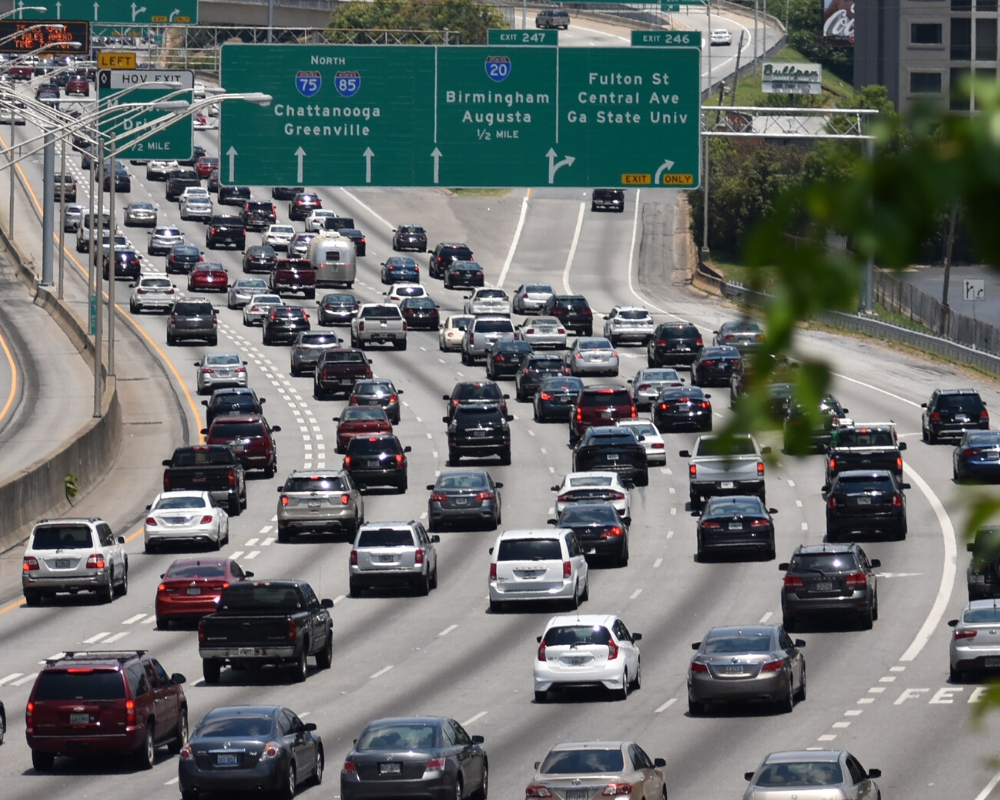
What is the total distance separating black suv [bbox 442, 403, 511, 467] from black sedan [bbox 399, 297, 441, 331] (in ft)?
90.4

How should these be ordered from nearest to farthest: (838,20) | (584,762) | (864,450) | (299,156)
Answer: (584,762) < (864,450) < (299,156) < (838,20)

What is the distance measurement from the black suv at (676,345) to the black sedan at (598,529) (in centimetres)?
2776

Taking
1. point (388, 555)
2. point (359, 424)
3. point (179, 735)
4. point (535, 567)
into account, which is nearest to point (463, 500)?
Result: point (388, 555)

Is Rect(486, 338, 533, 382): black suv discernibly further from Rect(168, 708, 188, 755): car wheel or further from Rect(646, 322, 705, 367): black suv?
Rect(168, 708, 188, 755): car wheel

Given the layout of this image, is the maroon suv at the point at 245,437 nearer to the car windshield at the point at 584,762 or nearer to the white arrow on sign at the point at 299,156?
the white arrow on sign at the point at 299,156

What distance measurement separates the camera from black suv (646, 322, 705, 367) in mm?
70438

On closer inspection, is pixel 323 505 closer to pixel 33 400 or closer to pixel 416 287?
pixel 33 400

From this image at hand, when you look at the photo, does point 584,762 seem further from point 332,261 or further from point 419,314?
point 332,261

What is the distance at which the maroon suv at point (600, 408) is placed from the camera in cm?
5728

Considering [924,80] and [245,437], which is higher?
[924,80]

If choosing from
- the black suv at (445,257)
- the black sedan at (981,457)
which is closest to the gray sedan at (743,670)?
the black sedan at (981,457)

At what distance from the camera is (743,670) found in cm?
2881

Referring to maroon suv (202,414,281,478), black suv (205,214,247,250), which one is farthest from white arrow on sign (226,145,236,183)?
black suv (205,214,247,250)

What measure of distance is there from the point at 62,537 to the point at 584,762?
65.0 feet
